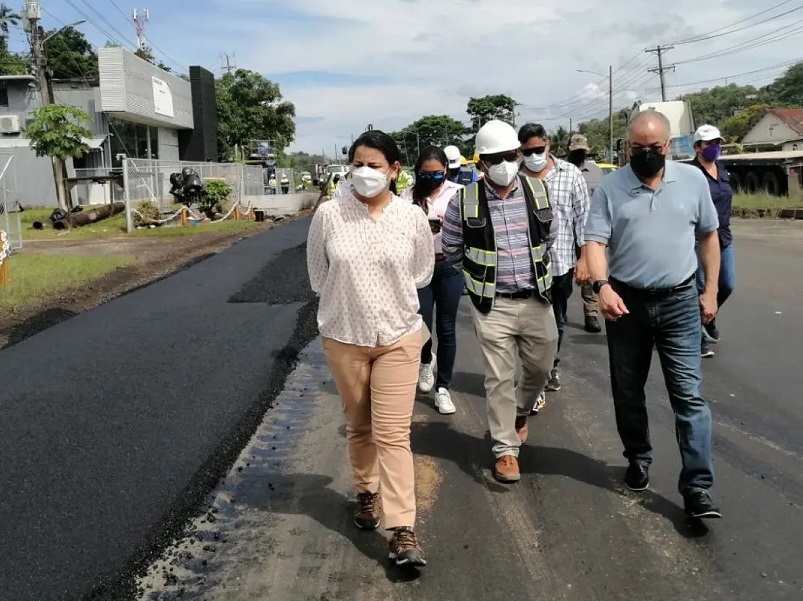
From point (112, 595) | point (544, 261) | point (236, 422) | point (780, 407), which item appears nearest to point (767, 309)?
point (780, 407)

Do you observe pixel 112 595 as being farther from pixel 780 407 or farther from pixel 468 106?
pixel 468 106

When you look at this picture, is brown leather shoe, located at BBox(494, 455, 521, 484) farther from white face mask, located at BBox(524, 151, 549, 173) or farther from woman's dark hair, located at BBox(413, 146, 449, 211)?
white face mask, located at BBox(524, 151, 549, 173)

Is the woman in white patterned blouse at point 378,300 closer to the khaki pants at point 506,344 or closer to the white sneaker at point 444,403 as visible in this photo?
the khaki pants at point 506,344

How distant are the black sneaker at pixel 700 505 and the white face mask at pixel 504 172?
175 cm

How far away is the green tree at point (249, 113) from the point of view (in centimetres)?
5556

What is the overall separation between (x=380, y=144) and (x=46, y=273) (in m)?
10.8

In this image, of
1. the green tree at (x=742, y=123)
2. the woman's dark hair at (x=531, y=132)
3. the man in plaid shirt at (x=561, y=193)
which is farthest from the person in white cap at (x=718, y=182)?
the green tree at (x=742, y=123)

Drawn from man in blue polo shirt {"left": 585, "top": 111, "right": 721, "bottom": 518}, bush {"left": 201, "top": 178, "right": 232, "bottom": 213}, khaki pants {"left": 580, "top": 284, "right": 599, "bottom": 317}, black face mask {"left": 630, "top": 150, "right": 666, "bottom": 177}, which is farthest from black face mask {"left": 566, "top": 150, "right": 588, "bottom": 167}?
bush {"left": 201, "top": 178, "right": 232, "bottom": 213}

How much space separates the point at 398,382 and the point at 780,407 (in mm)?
3222

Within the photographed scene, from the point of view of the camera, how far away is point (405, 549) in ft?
10.7

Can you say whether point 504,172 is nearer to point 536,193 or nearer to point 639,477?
point 536,193

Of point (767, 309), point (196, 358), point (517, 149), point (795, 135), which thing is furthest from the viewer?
point (795, 135)

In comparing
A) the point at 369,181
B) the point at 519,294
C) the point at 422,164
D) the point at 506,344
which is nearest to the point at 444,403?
the point at 506,344

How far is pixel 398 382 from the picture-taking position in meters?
3.51
